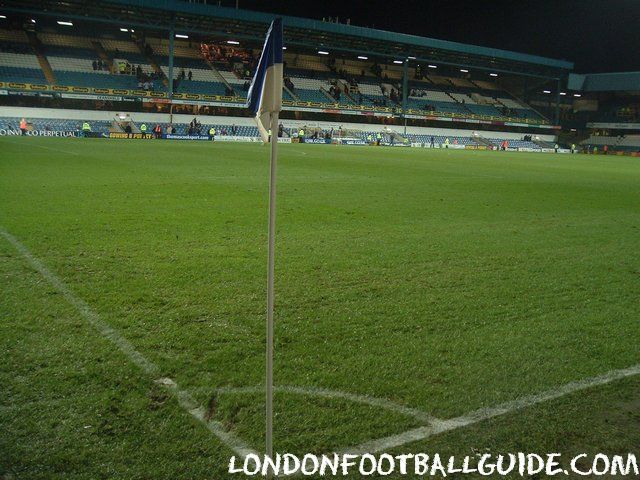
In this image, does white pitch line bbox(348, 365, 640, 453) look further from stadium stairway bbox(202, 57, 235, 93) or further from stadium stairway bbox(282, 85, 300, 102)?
stadium stairway bbox(282, 85, 300, 102)

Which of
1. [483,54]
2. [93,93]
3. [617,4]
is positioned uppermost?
[617,4]

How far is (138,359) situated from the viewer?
4.02 meters

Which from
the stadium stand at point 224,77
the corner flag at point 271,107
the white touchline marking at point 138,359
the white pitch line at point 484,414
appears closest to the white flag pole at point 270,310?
the corner flag at point 271,107

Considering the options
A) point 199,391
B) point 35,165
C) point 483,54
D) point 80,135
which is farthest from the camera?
point 483,54

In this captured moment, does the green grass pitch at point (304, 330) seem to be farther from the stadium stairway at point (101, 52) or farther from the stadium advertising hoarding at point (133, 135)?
the stadium stairway at point (101, 52)

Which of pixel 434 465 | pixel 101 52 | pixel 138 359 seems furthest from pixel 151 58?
pixel 434 465

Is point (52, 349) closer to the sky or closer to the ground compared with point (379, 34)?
closer to the ground

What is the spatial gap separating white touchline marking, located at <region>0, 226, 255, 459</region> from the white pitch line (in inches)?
26.4

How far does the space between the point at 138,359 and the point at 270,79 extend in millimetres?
2261

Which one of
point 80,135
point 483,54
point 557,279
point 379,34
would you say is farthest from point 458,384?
point 483,54

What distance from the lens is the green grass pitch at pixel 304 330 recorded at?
3.11 m

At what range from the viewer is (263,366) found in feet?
13.0

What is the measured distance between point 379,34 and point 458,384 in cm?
5508

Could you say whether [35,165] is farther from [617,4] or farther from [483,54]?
[617,4]
